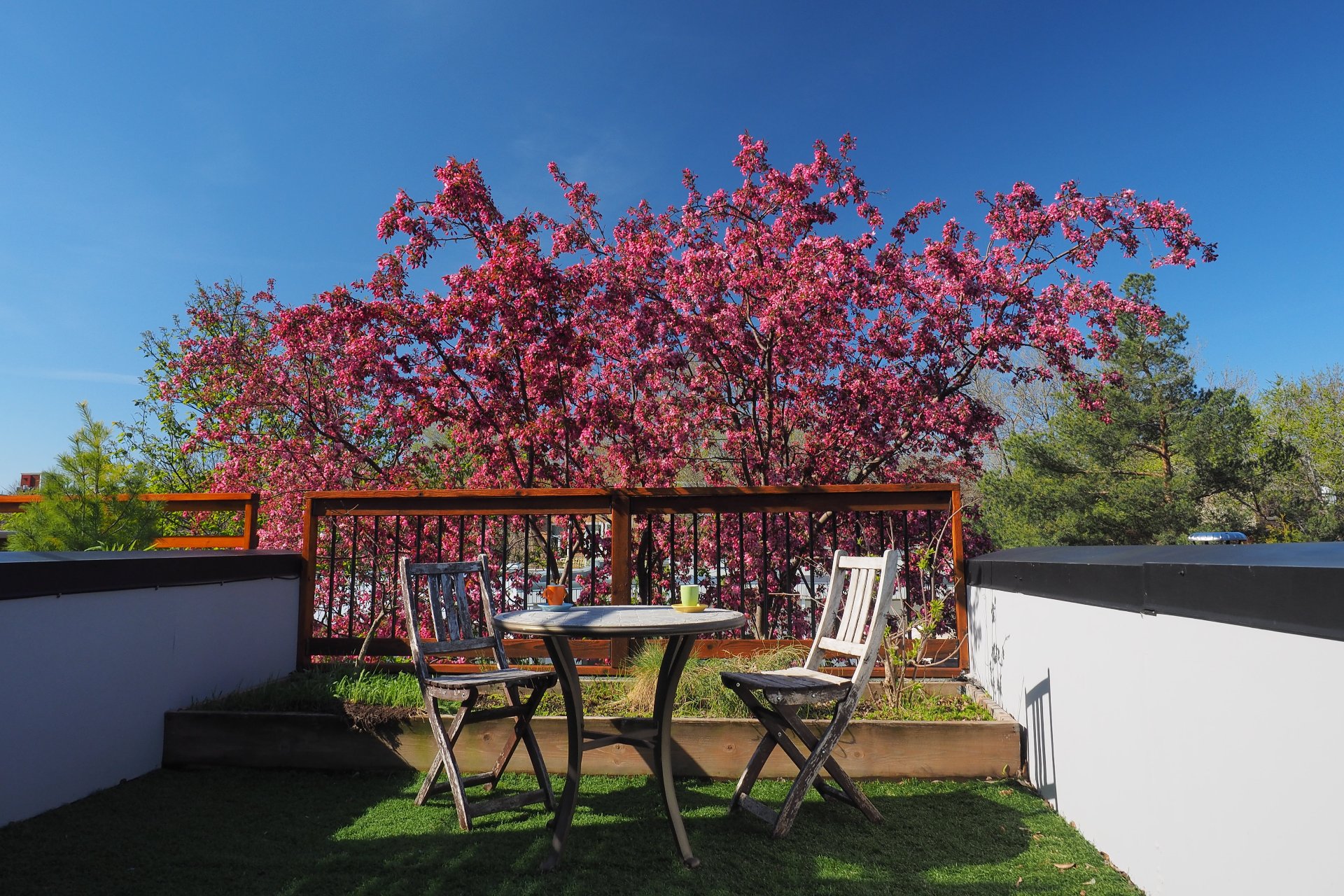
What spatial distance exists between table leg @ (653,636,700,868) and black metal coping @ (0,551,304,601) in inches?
101

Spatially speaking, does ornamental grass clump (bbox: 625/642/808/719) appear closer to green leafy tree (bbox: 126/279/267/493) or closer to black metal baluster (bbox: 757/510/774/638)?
black metal baluster (bbox: 757/510/774/638)

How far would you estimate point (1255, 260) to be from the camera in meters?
20.9

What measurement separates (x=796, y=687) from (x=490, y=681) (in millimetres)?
1201

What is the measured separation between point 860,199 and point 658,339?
2.53 m

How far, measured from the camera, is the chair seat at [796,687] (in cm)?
274

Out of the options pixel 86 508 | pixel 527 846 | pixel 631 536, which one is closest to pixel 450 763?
pixel 527 846

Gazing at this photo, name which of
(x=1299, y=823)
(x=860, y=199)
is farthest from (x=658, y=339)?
(x=1299, y=823)

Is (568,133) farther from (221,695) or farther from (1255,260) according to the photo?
(1255,260)

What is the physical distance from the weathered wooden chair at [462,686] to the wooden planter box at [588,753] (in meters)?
0.22

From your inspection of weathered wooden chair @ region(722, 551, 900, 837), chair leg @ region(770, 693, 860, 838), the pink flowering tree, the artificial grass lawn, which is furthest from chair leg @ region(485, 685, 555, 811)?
the pink flowering tree

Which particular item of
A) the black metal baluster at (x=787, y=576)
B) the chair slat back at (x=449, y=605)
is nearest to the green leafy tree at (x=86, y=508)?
the chair slat back at (x=449, y=605)

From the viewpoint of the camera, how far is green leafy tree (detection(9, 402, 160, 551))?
Answer: 4469 millimetres

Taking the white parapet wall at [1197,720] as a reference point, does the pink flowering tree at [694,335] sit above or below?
above

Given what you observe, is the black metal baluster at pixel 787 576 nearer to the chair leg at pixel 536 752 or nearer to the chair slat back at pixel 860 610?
the chair slat back at pixel 860 610
